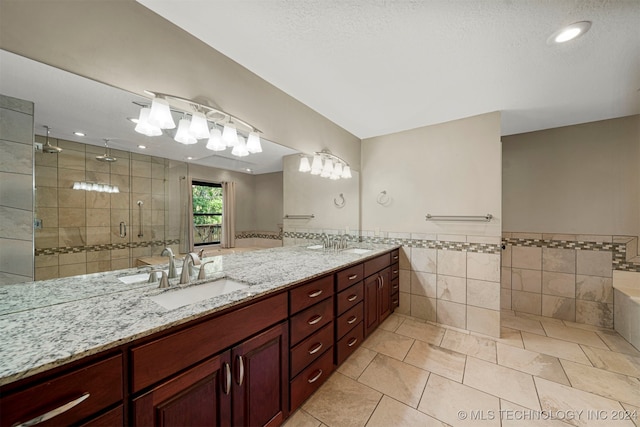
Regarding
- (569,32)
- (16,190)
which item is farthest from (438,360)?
(16,190)

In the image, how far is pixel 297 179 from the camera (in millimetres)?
2291

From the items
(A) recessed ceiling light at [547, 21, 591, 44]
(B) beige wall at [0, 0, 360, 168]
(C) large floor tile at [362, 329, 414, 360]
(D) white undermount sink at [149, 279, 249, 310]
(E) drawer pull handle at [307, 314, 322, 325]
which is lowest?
(C) large floor tile at [362, 329, 414, 360]

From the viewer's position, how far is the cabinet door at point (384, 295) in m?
2.35

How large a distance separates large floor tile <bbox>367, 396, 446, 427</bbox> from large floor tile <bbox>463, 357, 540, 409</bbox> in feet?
1.69

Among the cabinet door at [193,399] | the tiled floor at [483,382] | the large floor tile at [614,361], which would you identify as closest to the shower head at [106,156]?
the cabinet door at [193,399]

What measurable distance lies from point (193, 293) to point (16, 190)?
0.81 m

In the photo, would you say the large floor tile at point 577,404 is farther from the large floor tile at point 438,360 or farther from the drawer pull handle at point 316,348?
the drawer pull handle at point 316,348

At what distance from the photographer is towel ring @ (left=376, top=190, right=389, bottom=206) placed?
2.90 m

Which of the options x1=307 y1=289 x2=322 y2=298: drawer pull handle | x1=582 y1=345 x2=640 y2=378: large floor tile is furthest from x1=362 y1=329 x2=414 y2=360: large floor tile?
x1=582 y1=345 x2=640 y2=378: large floor tile

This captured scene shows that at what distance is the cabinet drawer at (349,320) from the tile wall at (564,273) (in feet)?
7.45

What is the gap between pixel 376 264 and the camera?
226 centimetres

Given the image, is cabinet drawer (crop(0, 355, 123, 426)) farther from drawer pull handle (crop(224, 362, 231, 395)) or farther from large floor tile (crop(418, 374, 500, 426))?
large floor tile (crop(418, 374, 500, 426))

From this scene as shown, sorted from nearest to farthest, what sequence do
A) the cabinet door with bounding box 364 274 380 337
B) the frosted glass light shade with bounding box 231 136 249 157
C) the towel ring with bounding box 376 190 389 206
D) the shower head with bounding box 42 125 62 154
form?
the shower head with bounding box 42 125 62 154 → the frosted glass light shade with bounding box 231 136 249 157 → the cabinet door with bounding box 364 274 380 337 → the towel ring with bounding box 376 190 389 206

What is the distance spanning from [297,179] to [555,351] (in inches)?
111
